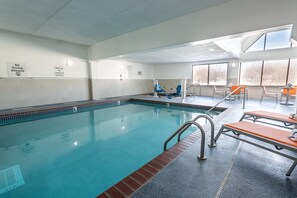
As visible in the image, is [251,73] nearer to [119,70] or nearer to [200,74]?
[200,74]

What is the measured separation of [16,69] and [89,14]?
378cm

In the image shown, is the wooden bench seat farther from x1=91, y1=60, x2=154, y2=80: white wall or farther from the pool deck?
x1=91, y1=60, x2=154, y2=80: white wall

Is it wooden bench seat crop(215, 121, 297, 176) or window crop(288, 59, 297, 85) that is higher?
window crop(288, 59, 297, 85)

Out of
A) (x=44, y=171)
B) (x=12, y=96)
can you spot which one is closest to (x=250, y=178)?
(x=44, y=171)

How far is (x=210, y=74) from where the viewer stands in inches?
341

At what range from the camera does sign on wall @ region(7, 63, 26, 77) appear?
479 centimetres

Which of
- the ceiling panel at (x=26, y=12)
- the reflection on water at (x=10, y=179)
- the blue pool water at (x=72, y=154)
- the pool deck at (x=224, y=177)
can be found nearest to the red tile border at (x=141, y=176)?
the pool deck at (x=224, y=177)

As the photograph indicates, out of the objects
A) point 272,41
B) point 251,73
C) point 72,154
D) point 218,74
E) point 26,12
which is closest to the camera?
point 72,154

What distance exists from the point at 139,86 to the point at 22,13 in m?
7.24

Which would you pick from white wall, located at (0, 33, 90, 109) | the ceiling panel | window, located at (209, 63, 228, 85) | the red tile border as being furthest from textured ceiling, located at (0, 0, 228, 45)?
window, located at (209, 63, 228, 85)

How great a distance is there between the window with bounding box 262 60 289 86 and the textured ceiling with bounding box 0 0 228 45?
6023mm

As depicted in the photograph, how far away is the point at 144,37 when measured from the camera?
416 centimetres

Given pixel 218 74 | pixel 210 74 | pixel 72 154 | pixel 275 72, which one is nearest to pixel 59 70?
pixel 72 154

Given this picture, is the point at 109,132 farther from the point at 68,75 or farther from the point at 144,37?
the point at 68,75
